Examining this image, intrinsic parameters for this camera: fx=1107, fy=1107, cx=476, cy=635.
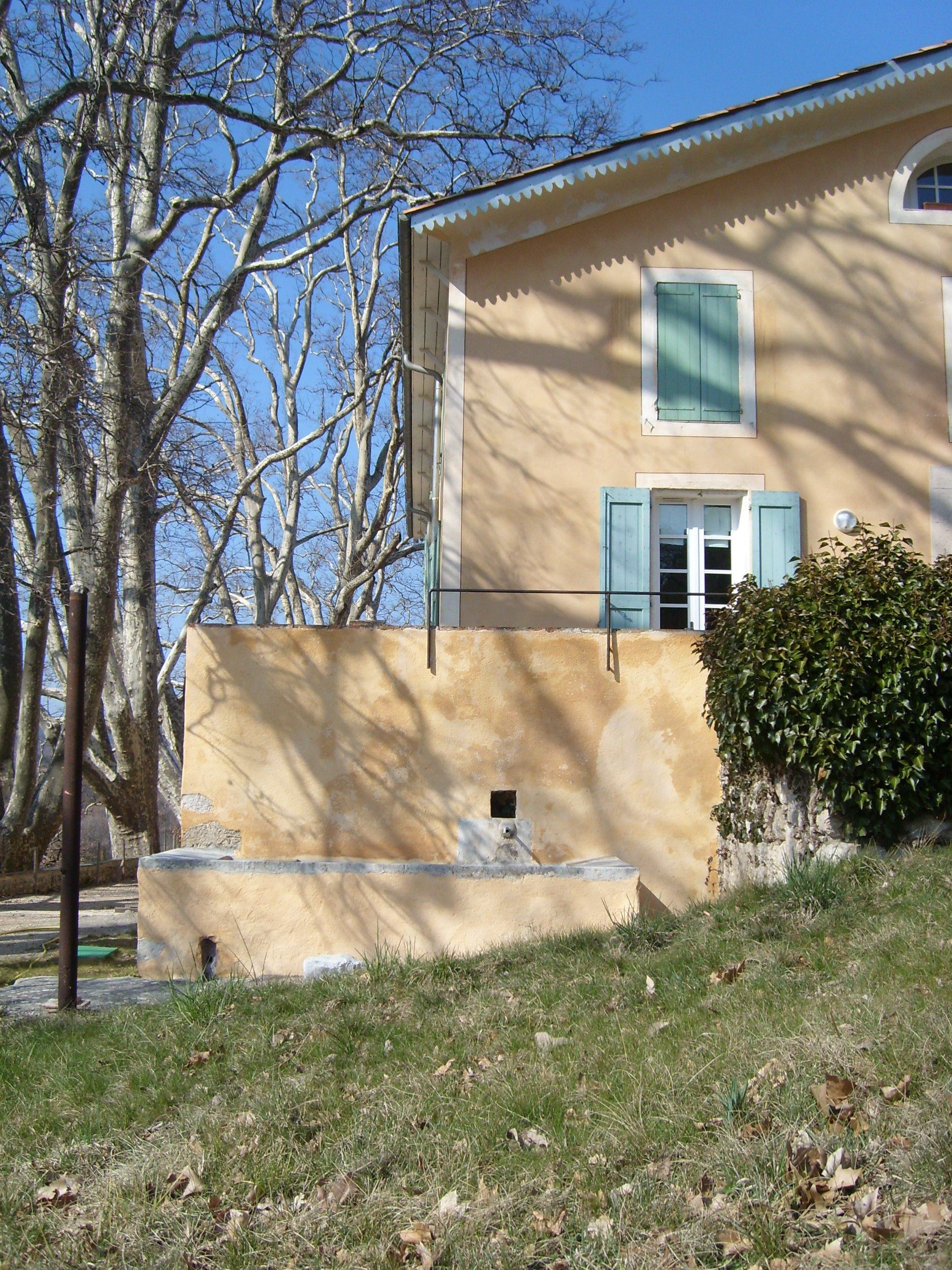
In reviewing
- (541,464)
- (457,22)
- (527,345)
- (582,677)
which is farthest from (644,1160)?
(457,22)

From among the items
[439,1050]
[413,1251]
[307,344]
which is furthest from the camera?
[307,344]

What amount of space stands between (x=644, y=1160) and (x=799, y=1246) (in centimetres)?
72

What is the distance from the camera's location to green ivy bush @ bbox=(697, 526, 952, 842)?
7547 mm

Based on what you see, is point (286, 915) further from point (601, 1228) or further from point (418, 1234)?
point (601, 1228)

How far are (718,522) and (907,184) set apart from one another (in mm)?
4378

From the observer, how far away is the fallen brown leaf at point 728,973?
5930 millimetres

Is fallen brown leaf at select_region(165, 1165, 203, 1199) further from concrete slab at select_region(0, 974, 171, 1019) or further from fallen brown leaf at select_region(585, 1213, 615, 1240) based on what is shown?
concrete slab at select_region(0, 974, 171, 1019)

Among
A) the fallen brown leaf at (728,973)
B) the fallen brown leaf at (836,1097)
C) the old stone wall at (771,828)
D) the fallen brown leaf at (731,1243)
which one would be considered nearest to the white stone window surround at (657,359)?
the old stone wall at (771,828)

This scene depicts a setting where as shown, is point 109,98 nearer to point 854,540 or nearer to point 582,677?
point 582,677

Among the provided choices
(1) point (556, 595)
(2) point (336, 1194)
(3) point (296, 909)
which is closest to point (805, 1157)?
(2) point (336, 1194)

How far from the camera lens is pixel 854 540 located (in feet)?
38.2

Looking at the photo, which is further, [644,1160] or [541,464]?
[541,464]

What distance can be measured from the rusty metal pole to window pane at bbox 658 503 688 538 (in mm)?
6714

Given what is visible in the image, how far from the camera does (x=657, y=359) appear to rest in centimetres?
1189
